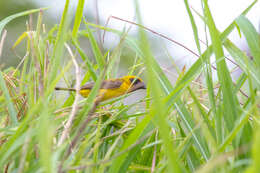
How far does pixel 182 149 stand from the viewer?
43.1 inches

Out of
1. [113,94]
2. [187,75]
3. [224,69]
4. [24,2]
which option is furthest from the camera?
[24,2]

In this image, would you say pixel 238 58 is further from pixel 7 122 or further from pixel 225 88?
pixel 7 122

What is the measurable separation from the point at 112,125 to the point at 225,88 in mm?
643

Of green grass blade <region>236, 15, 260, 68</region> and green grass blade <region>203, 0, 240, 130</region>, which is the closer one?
green grass blade <region>203, 0, 240, 130</region>

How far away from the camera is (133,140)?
3.29 ft

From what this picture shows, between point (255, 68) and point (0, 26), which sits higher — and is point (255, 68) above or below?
below

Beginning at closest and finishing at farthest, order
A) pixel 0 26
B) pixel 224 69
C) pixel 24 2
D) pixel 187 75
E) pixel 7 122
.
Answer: pixel 224 69 < pixel 187 75 < pixel 7 122 < pixel 0 26 < pixel 24 2

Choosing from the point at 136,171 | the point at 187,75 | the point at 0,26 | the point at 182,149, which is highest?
the point at 0,26

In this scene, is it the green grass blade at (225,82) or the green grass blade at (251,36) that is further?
the green grass blade at (251,36)

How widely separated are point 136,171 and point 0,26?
1.09 m

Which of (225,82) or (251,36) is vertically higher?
(251,36)

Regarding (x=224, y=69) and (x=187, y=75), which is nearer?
(x=224, y=69)

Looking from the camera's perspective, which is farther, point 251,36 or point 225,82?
point 251,36

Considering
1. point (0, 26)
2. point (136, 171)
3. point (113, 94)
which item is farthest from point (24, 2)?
point (136, 171)
